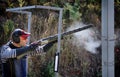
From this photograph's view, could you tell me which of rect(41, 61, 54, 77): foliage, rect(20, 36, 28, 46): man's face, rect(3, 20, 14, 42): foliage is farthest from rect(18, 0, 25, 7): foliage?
rect(41, 61, 54, 77): foliage

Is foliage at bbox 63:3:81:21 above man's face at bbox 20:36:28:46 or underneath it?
above

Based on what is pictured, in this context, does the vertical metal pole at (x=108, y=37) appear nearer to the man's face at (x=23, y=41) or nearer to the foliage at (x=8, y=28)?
the man's face at (x=23, y=41)

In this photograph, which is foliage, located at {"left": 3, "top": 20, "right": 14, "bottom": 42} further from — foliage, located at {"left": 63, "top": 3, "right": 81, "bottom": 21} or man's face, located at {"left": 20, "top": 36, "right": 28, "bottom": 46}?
foliage, located at {"left": 63, "top": 3, "right": 81, "bottom": 21}

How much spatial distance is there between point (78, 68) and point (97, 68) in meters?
0.31

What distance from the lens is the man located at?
18.6 ft

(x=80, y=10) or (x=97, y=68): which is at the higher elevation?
(x=80, y=10)

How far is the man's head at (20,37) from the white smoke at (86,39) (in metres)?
0.89

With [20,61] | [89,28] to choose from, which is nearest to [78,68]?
[89,28]

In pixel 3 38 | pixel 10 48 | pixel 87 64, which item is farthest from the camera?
pixel 87 64

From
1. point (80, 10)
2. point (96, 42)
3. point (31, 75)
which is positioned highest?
point (80, 10)

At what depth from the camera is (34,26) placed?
6.23m

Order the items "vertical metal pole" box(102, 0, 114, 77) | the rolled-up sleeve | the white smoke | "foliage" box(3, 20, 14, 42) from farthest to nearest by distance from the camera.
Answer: the white smoke, "foliage" box(3, 20, 14, 42), "vertical metal pole" box(102, 0, 114, 77), the rolled-up sleeve

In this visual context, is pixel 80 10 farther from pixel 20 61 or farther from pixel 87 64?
pixel 20 61

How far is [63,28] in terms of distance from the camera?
630 centimetres
